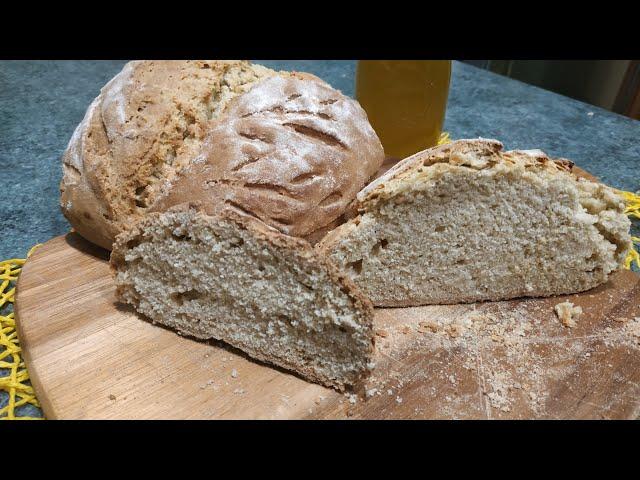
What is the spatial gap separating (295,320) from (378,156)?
3.23 feet

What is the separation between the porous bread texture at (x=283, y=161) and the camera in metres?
2.17

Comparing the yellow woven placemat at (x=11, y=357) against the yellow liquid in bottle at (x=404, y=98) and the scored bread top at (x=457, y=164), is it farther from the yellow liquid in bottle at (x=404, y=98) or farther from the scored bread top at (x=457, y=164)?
the yellow liquid in bottle at (x=404, y=98)

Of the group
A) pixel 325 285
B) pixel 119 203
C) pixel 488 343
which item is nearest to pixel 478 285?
pixel 488 343

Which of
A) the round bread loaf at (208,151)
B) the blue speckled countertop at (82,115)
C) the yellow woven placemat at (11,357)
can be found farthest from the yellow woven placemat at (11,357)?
the round bread loaf at (208,151)

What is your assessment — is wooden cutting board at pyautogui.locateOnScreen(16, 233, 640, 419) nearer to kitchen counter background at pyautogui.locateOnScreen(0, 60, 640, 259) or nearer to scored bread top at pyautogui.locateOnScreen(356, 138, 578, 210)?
scored bread top at pyautogui.locateOnScreen(356, 138, 578, 210)

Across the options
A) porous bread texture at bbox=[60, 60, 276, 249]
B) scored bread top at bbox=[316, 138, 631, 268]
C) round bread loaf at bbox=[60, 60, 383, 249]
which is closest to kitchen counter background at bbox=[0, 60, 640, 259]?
porous bread texture at bbox=[60, 60, 276, 249]

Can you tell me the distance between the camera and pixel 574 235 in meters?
2.38

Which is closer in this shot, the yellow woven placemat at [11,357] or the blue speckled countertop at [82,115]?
the yellow woven placemat at [11,357]

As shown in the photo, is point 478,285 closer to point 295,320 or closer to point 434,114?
point 295,320

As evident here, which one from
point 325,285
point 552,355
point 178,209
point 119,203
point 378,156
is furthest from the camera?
point 378,156

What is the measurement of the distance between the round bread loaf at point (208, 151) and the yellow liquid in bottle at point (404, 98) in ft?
1.97

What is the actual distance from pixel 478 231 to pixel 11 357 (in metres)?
1.93

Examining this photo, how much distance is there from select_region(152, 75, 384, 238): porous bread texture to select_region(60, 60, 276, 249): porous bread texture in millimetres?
107

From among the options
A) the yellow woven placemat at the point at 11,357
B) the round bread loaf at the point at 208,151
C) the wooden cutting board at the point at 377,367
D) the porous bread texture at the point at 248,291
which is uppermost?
the round bread loaf at the point at 208,151
